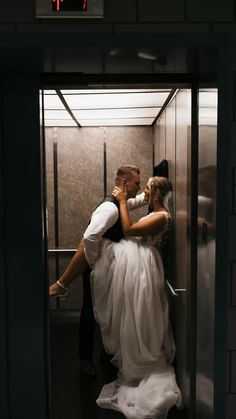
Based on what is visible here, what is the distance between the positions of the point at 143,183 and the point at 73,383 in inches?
81.8

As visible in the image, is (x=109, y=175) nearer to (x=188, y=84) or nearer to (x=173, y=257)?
(x=173, y=257)

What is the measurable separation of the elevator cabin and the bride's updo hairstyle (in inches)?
3.2

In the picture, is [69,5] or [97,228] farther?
[97,228]

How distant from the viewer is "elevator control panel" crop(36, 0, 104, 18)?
1572 millimetres

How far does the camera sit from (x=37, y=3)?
5.18 ft

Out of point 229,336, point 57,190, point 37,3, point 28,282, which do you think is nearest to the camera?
point 37,3

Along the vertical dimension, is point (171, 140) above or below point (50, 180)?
above

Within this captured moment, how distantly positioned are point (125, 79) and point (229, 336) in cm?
128

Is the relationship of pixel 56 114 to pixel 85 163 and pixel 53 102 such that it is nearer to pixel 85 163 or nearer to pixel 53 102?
pixel 53 102

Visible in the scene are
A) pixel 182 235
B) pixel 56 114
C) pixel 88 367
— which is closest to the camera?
pixel 182 235

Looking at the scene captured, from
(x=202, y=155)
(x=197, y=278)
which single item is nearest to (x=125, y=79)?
(x=202, y=155)

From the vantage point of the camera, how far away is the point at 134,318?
2.68m

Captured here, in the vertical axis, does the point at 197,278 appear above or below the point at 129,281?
above

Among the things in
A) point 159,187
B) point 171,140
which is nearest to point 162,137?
point 171,140
